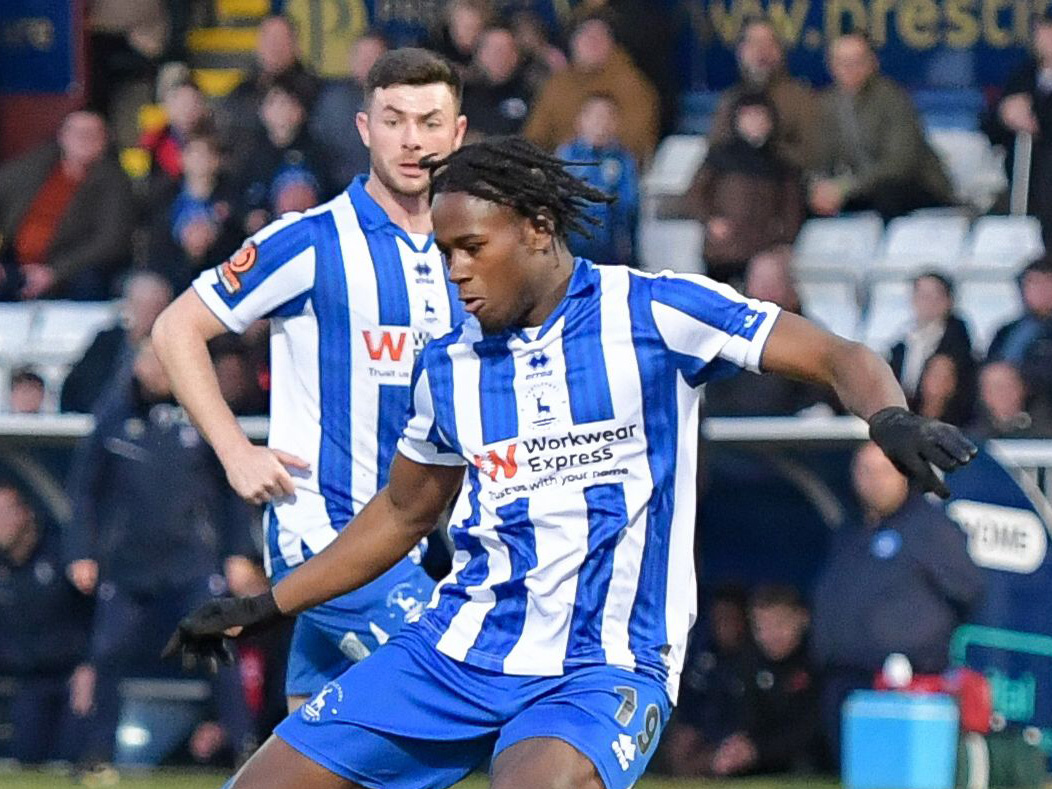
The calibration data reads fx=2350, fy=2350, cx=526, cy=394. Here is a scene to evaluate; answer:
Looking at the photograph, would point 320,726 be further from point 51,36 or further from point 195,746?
point 51,36

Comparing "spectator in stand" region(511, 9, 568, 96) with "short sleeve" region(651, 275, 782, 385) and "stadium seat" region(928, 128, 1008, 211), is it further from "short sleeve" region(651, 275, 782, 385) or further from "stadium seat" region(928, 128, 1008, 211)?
"short sleeve" region(651, 275, 782, 385)

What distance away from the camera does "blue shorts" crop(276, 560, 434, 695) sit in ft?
18.0

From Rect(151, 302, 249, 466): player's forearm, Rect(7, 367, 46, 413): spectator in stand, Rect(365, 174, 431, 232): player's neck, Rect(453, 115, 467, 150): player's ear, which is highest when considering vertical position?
Rect(453, 115, 467, 150): player's ear

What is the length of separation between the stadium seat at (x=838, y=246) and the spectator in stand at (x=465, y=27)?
5.92 feet

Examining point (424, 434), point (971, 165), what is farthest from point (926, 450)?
point (971, 165)

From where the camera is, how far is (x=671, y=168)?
39.1 ft

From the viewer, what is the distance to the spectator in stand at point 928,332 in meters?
9.53

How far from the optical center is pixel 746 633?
9273 mm

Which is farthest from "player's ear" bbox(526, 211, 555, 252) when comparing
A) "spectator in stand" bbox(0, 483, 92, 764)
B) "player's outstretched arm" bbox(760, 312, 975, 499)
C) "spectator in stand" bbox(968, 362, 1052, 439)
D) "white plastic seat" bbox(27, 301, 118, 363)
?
"white plastic seat" bbox(27, 301, 118, 363)

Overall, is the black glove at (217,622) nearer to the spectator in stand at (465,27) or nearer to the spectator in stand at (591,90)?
the spectator in stand at (591,90)

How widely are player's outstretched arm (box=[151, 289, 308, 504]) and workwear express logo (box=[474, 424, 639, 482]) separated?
1050 millimetres

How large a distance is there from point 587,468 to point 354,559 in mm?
595

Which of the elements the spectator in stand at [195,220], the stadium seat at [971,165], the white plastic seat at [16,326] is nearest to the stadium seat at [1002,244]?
the stadium seat at [971,165]

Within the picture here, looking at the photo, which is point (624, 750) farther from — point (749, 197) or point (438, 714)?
point (749, 197)
